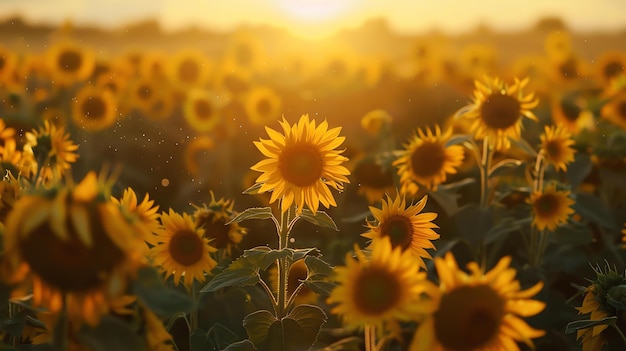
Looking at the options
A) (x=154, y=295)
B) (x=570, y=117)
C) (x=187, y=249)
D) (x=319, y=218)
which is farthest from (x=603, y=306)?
(x=570, y=117)

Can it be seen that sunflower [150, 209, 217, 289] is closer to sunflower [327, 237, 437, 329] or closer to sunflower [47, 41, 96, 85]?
sunflower [327, 237, 437, 329]

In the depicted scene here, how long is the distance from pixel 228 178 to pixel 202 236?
3.09 metres

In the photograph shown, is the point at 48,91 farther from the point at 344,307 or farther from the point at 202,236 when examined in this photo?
the point at 344,307

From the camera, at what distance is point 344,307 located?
144cm

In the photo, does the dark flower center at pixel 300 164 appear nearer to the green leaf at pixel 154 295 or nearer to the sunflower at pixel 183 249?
the sunflower at pixel 183 249

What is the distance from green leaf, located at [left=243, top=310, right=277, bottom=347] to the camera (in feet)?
6.43

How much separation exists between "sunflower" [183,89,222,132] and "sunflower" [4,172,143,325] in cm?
527

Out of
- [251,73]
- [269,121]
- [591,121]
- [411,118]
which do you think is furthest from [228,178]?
[251,73]

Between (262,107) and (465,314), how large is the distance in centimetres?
540

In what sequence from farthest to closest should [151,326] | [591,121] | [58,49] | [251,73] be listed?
[251,73]
[58,49]
[591,121]
[151,326]

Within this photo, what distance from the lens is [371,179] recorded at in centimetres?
381

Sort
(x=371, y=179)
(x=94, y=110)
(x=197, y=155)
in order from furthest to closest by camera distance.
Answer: (x=94, y=110) < (x=197, y=155) < (x=371, y=179)

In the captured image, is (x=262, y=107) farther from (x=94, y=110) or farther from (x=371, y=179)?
(x=371, y=179)

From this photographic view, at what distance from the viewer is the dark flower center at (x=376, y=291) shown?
1396 mm
